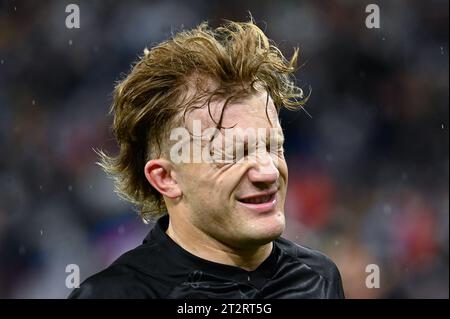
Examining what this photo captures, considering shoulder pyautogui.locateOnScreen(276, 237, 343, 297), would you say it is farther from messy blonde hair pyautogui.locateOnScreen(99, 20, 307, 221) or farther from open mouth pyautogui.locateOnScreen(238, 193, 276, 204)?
messy blonde hair pyautogui.locateOnScreen(99, 20, 307, 221)

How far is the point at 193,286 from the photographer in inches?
109

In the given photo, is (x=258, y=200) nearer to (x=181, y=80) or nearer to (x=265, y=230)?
(x=265, y=230)

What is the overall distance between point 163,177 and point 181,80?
0.37m

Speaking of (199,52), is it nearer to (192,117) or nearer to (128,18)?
(192,117)

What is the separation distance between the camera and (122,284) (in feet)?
8.96

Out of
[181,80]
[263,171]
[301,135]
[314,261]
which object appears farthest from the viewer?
[301,135]

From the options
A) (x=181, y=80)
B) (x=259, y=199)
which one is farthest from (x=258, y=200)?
(x=181, y=80)

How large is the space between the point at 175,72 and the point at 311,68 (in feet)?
14.4

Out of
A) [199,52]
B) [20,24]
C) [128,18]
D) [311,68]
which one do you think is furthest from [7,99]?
[199,52]

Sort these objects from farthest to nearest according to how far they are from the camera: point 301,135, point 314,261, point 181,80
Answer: point 301,135 < point 314,261 < point 181,80

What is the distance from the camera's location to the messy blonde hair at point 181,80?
2.79 metres

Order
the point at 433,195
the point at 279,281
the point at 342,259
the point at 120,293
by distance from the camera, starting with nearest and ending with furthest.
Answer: the point at 120,293 < the point at 279,281 < the point at 342,259 < the point at 433,195

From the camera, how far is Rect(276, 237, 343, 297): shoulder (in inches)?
123

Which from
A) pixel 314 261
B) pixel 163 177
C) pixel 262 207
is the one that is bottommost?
pixel 314 261
